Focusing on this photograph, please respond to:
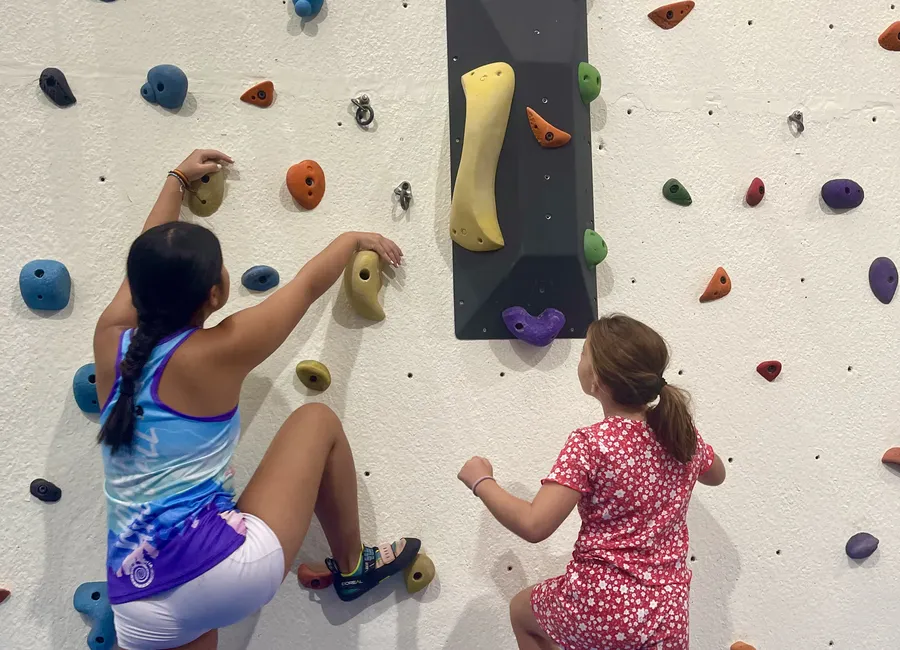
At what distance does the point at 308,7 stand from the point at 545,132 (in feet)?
1.72

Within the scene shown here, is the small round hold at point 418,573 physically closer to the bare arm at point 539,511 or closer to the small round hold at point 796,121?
the bare arm at point 539,511

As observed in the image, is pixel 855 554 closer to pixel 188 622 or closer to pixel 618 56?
pixel 618 56

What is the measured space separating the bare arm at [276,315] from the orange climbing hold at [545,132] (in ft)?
1.49

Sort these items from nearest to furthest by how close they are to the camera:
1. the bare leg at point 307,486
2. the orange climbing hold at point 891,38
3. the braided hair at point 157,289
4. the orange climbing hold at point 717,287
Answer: the braided hair at point 157,289, the bare leg at point 307,486, the orange climbing hold at point 717,287, the orange climbing hold at point 891,38


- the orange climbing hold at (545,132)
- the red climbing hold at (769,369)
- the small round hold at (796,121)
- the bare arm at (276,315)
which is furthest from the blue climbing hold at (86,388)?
the small round hold at (796,121)

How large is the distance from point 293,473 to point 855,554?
3.99ft

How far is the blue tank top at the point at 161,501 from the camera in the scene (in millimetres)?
922

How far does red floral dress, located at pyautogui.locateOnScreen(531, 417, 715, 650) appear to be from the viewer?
100cm

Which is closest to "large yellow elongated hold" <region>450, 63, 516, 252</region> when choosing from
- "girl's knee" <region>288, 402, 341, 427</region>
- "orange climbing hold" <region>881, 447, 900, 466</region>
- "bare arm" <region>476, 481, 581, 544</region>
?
"girl's knee" <region>288, 402, 341, 427</region>

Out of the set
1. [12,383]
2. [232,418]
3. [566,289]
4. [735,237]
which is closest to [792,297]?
[735,237]

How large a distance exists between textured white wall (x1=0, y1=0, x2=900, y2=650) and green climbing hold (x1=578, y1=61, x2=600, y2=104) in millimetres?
43

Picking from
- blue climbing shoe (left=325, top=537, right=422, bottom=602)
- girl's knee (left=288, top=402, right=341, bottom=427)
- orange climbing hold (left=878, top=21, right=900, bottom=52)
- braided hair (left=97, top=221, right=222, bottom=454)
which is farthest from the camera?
orange climbing hold (left=878, top=21, right=900, bottom=52)

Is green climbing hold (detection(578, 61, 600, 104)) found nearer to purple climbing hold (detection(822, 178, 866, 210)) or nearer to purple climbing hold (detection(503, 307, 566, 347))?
purple climbing hold (detection(503, 307, 566, 347))

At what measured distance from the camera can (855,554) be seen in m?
1.45
